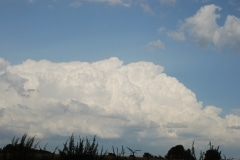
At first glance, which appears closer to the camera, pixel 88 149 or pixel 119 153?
pixel 119 153

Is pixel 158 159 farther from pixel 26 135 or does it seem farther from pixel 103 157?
pixel 26 135

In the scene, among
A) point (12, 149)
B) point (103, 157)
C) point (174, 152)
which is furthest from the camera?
point (174, 152)

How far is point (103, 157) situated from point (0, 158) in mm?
4376

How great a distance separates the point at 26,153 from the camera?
1703 centimetres

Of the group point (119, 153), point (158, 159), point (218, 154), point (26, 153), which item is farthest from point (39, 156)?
point (218, 154)

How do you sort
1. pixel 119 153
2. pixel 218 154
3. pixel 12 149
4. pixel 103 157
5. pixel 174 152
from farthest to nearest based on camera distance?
pixel 174 152 < pixel 218 154 < pixel 12 149 < pixel 103 157 < pixel 119 153

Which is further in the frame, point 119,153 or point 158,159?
point 158,159

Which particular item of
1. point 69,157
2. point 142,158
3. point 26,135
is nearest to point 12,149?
point 26,135

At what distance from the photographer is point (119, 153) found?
49.3 ft

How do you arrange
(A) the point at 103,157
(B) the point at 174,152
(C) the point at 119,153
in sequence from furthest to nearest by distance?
(B) the point at 174,152 → (A) the point at 103,157 → (C) the point at 119,153

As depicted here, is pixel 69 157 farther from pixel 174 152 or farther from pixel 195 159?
pixel 174 152

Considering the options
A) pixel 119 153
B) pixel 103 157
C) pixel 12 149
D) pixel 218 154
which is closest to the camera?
pixel 119 153

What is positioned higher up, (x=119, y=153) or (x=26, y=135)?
(x=26, y=135)

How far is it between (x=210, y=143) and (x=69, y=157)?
5924 millimetres
